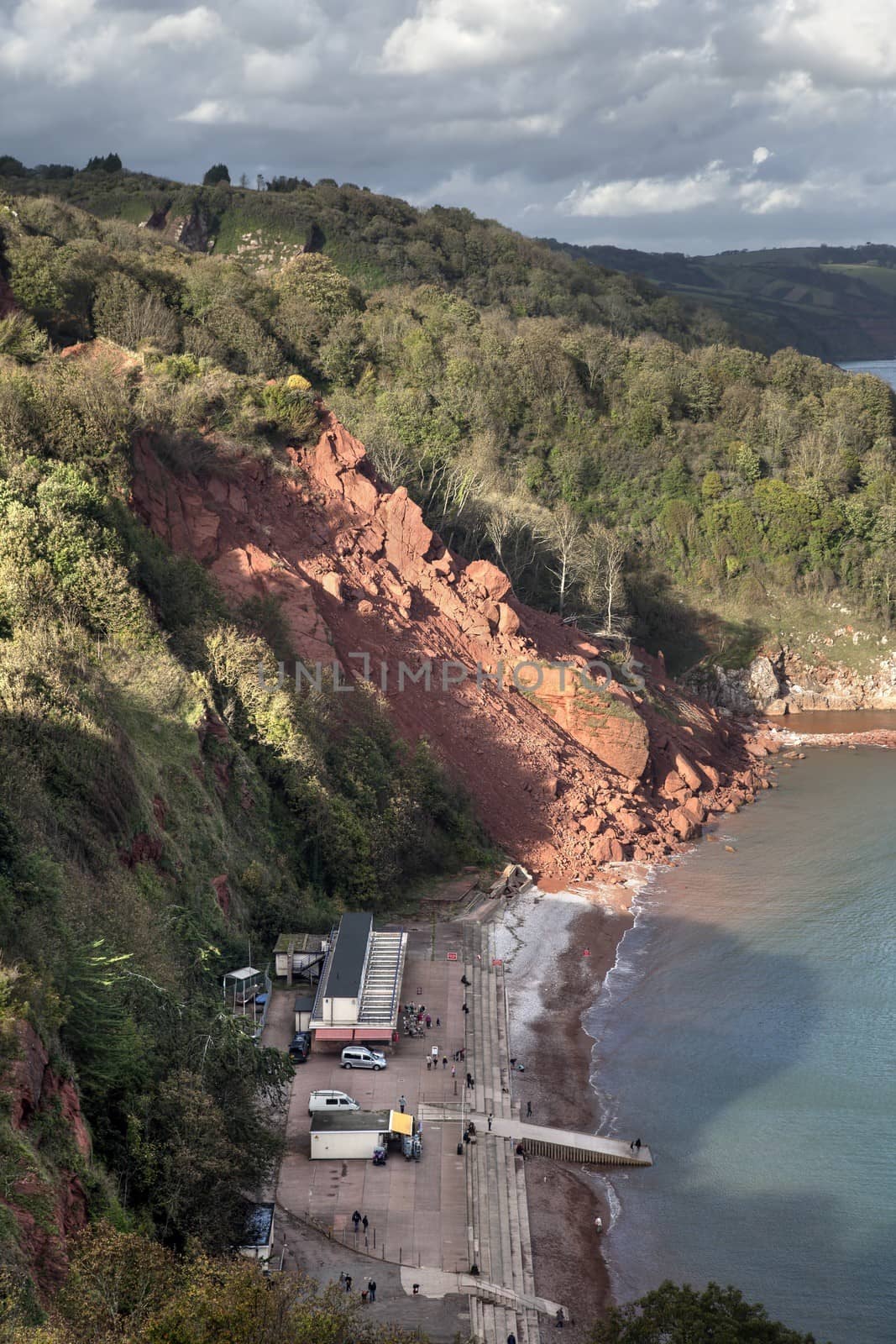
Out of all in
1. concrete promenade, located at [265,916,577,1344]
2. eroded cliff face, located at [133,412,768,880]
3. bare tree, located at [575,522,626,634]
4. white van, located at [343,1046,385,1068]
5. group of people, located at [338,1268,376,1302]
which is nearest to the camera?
group of people, located at [338,1268,376,1302]

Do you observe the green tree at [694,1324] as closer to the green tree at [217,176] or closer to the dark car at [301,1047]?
the dark car at [301,1047]

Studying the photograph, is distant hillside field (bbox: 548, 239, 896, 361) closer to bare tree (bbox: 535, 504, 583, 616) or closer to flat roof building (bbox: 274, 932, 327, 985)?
bare tree (bbox: 535, 504, 583, 616)

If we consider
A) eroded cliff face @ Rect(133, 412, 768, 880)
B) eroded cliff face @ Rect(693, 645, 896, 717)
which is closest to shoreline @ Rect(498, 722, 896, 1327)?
eroded cliff face @ Rect(133, 412, 768, 880)

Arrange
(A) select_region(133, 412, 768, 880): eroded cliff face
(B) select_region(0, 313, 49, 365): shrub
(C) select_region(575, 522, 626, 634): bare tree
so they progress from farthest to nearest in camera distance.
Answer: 1. (C) select_region(575, 522, 626, 634): bare tree
2. (B) select_region(0, 313, 49, 365): shrub
3. (A) select_region(133, 412, 768, 880): eroded cliff face

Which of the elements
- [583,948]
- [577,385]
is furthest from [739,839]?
[577,385]

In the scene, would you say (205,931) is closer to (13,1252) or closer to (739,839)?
(13,1252)

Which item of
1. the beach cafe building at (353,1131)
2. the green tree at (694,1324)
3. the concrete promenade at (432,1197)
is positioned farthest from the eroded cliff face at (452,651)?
the green tree at (694,1324)
